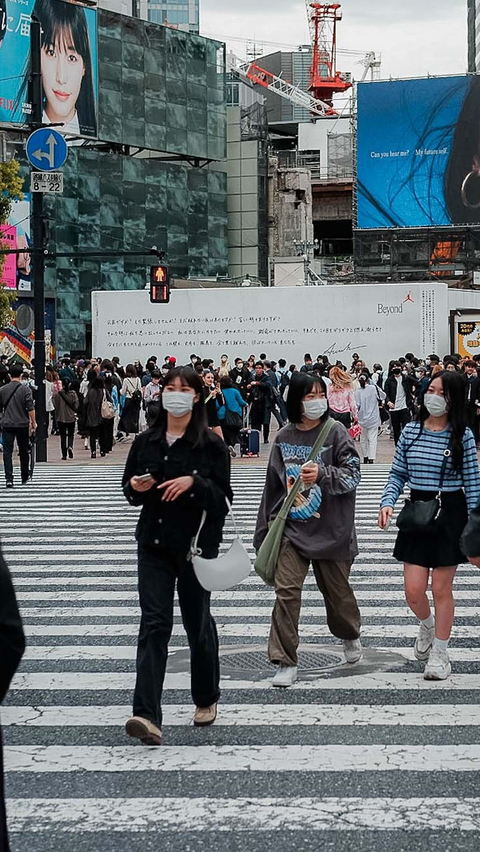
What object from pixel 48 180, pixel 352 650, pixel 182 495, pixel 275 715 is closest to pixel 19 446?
pixel 48 180

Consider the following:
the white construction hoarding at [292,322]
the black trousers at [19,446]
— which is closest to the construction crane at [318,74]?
the white construction hoarding at [292,322]

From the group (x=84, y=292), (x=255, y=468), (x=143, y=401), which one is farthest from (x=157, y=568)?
(x=84, y=292)

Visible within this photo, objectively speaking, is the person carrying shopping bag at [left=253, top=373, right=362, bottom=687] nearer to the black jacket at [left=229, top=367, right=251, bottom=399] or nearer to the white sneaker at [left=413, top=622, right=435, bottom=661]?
the white sneaker at [left=413, top=622, right=435, bottom=661]

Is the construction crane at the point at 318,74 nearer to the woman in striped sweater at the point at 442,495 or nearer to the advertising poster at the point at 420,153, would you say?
the advertising poster at the point at 420,153

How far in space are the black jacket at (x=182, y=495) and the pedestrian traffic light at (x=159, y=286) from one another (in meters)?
19.5

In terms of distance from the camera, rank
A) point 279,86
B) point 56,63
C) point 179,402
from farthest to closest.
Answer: point 279,86 → point 56,63 → point 179,402

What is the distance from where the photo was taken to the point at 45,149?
22.3 metres

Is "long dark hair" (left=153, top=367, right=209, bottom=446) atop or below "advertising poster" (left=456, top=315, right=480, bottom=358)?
atop

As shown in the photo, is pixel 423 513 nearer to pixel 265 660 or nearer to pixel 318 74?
pixel 265 660

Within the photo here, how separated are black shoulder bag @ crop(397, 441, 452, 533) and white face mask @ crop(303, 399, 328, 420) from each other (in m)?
0.70

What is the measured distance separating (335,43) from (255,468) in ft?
275

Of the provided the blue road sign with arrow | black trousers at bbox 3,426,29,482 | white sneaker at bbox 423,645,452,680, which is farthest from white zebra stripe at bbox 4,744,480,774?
the blue road sign with arrow

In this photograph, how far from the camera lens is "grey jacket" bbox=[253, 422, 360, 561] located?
6895 millimetres

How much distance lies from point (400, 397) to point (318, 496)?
57.1 feet
